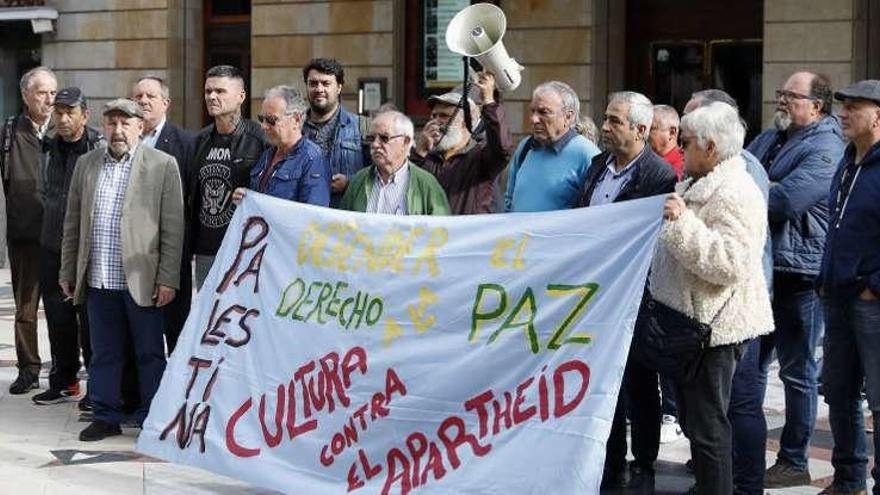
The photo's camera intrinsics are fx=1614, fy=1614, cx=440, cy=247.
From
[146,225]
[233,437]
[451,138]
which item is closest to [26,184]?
[146,225]

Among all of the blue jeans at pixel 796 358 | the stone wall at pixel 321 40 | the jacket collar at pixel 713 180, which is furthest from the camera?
the stone wall at pixel 321 40

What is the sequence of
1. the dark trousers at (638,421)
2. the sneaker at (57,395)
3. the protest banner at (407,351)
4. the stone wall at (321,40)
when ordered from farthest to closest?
1. the stone wall at (321,40)
2. the sneaker at (57,395)
3. the dark trousers at (638,421)
4. the protest banner at (407,351)

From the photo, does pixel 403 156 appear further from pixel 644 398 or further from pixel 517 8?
pixel 517 8

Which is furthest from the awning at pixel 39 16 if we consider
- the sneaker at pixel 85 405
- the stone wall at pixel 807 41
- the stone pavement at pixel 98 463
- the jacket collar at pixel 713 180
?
the jacket collar at pixel 713 180

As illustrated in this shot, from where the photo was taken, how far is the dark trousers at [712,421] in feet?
20.7

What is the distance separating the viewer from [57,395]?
973 cm

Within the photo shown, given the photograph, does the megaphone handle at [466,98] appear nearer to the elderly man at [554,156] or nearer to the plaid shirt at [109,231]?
the elderly man at [554,156]

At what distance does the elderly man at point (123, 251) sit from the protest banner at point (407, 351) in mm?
1126

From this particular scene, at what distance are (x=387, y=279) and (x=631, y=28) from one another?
40.3ft

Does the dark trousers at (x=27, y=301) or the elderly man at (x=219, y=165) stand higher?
the elderly man at (x=219, y=165)

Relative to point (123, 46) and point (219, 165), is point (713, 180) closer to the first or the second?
point (219, 165)

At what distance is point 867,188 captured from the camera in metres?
6.83

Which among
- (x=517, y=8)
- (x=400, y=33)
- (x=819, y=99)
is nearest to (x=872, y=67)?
(x=517, y=8)

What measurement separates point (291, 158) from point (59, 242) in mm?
2130
